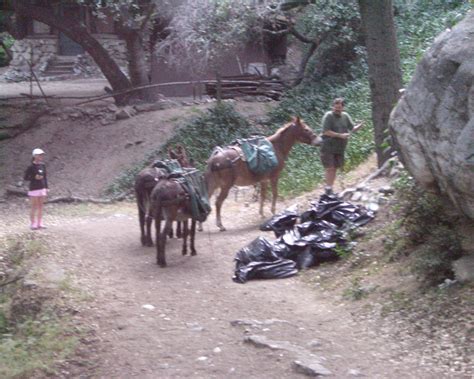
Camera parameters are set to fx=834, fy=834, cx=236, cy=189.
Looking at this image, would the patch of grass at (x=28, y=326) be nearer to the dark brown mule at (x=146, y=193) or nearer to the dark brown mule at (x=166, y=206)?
the dark brown mule at (x=146, y=193)

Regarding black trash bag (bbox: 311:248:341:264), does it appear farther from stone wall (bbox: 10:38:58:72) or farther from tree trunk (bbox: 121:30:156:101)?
stone wall (bbox: 10:38:58:72)

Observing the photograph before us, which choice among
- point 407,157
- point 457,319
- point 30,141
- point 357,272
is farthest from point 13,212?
point 457,319

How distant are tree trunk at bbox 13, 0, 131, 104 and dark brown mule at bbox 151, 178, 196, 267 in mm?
12973

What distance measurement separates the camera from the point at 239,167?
49.2 feet

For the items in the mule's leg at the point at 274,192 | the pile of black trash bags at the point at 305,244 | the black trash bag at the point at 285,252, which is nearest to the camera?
the pile of black trash bags at the point at 305,244

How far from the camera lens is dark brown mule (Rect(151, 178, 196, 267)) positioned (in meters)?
12.1

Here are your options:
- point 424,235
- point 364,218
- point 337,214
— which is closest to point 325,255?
point 337,214

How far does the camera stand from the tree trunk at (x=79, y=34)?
2406cm

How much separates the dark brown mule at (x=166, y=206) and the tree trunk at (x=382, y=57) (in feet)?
12.4

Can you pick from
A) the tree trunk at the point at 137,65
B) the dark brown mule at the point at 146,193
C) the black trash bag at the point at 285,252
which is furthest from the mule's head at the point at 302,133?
the tree trunk at the point at 137,65

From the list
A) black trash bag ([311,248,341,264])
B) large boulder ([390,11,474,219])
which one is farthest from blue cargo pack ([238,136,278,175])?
large boulder ([390,11,474,219])

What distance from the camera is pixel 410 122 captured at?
9266 mm

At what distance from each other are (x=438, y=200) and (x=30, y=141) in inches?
620

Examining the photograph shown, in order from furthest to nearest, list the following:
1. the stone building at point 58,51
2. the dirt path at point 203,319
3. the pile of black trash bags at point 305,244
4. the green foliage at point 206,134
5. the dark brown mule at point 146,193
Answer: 1. the stone building at point 58,51
2. the green foliage at point 206,134
3. the dark brown mule at point 146,193
4. the pile of black trash bags at point 305,244
5. the dirt path at point 203,319
